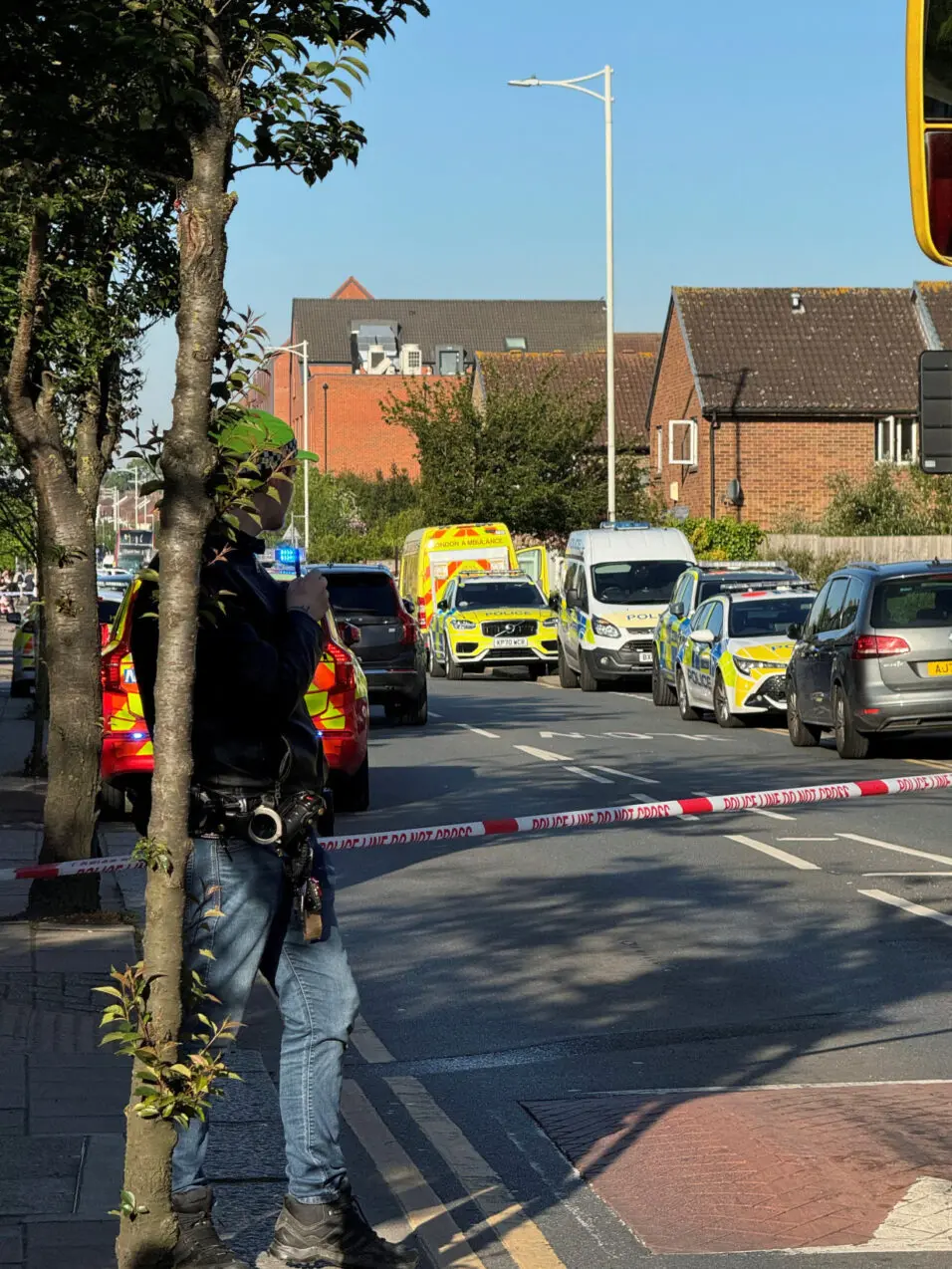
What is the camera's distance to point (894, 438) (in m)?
54.2

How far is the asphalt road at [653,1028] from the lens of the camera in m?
5.33

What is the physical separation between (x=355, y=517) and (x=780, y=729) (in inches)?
2917

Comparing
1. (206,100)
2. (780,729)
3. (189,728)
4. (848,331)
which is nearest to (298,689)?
(189,728)

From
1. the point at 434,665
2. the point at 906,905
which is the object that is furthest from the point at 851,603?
the point at 434,665

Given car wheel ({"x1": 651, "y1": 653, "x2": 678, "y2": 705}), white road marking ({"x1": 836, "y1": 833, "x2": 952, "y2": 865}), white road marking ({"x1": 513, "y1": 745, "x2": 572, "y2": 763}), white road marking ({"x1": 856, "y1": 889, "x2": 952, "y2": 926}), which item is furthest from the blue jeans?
car wheel ({"x1": 651, "y1": 653, "x2": 678, "y2": 705})

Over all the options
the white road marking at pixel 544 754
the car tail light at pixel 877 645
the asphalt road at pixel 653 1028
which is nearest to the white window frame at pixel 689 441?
the white road marking at pixel 544 754

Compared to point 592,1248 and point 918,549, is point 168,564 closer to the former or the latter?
point 592,1248

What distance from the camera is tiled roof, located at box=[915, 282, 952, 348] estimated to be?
55688 mm

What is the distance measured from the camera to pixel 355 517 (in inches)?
3821

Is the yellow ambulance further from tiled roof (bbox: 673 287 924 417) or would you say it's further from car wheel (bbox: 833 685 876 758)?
car wheel (bbox: 833 685 876 758)

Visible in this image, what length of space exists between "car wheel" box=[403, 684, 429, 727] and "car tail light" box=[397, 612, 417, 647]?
2.32 ft

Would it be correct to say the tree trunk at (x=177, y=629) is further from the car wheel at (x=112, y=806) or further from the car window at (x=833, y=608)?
the car window at (x=833, y=608)

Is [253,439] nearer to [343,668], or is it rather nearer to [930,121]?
[930,121]

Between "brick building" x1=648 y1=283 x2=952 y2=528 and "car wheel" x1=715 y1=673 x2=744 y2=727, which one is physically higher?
"brick building" x1=648 y1=283 x2=952 y2=528
